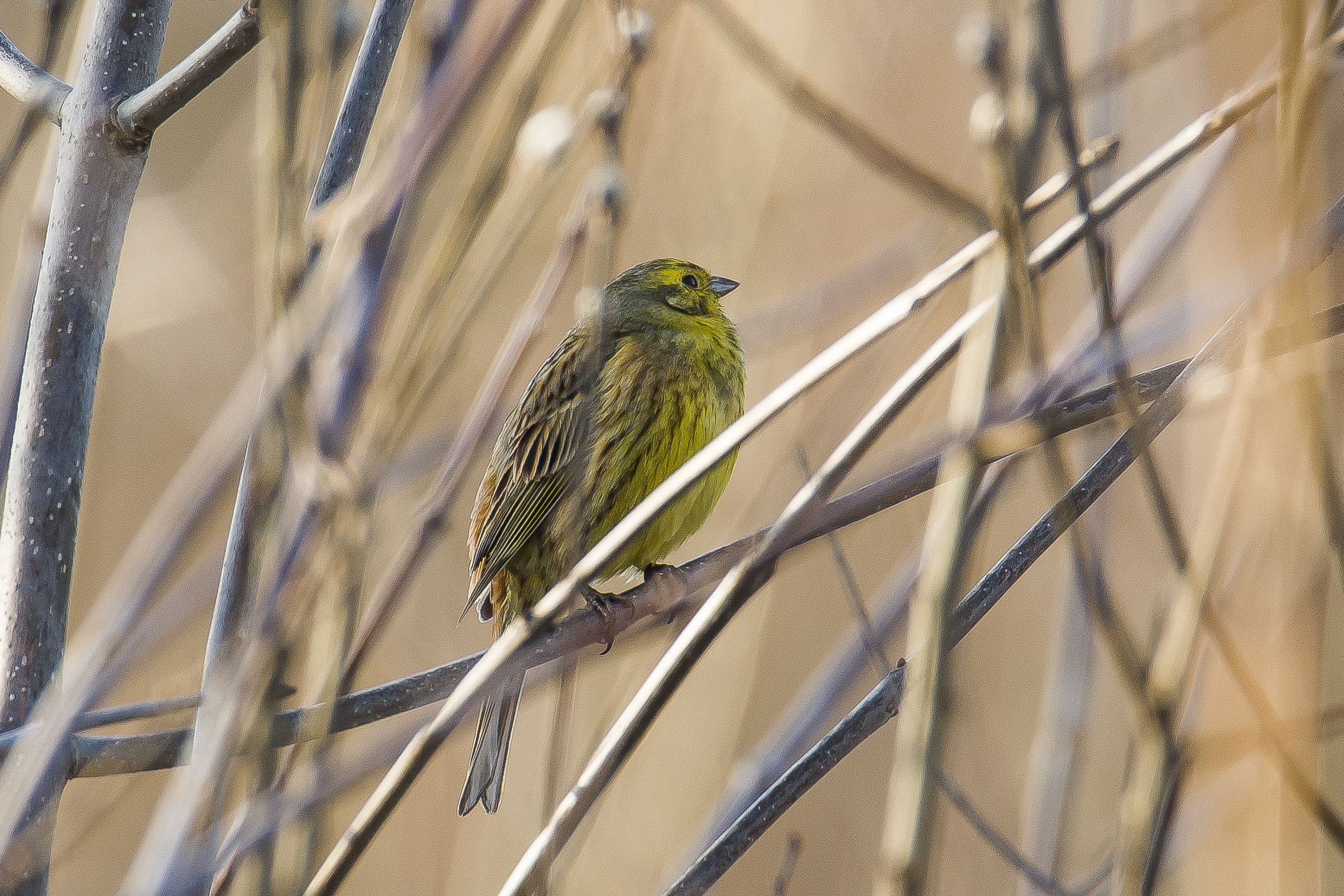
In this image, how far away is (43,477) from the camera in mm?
1551

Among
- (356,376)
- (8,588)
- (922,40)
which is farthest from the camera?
(922,40)

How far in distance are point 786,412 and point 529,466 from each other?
2.49ft

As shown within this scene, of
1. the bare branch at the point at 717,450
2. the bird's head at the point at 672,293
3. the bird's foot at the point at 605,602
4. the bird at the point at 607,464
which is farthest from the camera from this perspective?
the bird's head at the point at 672,293

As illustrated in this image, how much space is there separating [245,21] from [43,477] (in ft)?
2.14

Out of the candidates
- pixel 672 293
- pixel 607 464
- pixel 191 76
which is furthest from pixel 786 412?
pixel 191 76

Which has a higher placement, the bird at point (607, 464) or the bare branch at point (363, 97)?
the bird at point (607, 464)

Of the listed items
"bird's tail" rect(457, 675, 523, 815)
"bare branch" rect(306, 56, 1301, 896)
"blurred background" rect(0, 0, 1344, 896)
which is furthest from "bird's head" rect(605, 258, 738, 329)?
"bare branch" rect(306, 56, 1301, 896)

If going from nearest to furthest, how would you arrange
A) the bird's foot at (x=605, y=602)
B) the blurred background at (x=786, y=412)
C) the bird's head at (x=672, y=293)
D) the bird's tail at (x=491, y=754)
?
1. the blurred background at (x=786, y=412)
2. the bird's tail at (x=491, y=754)
3. the bird's foot at (x=605, y=602)
4. the bird's head at (x=672, y=293)

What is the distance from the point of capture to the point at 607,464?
3270mm

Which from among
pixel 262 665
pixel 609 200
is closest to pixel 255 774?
pixel 262 665

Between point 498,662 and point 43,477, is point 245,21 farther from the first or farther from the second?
point 498,662

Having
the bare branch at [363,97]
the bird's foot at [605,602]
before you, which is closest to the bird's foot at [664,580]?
the bird's foot at [605,602]

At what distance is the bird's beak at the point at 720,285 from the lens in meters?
3.71

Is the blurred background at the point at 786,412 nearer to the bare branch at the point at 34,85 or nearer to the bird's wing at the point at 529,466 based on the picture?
the bird's wing at the point at 529,466
